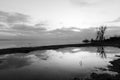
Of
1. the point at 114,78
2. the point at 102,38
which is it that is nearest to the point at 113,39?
the point at 102,38

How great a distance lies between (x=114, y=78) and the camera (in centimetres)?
1249

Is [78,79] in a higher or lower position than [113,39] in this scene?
lower

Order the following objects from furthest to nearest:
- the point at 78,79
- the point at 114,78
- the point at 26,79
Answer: the point at 26,79, the point at 78,79, the point at 114,78

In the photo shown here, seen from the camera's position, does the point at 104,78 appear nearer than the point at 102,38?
Yes

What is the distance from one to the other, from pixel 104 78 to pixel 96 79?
1069 mm

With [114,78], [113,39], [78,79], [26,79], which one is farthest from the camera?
[113,39]

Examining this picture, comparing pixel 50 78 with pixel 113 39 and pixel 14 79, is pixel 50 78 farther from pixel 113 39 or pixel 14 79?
pixel 113 39

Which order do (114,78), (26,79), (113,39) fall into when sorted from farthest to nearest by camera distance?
(113,39), (26,79), (114,78)

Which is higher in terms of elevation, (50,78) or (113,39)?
(113,39)

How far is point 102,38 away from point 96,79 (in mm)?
106529

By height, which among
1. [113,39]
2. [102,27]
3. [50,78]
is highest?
[102,27]

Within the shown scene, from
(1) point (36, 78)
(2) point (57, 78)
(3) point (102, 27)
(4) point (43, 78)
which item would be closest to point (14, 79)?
(1) point (36, 78)

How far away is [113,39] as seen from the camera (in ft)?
347

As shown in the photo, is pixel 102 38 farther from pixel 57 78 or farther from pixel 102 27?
pixel 57 78
